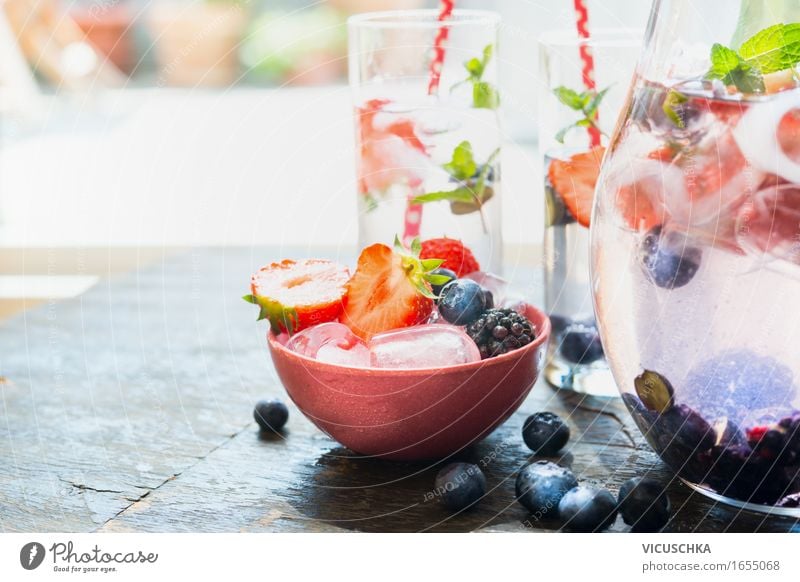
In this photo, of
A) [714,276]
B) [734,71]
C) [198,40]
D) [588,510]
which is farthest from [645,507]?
[198,40]

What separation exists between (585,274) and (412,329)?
0.76 ft

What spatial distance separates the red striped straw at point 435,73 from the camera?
0.86 metres

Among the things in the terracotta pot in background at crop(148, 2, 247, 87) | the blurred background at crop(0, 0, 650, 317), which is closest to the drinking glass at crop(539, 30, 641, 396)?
the blurred background at crop(0, 0, 650, 317)

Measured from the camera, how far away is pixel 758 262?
1.84ft

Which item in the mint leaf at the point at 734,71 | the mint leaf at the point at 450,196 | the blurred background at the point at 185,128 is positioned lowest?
the blurred background at the point at 185,128

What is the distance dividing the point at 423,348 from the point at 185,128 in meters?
2.88

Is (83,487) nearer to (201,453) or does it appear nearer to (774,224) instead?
(201,453)

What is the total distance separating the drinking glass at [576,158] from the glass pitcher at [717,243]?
0.20 m

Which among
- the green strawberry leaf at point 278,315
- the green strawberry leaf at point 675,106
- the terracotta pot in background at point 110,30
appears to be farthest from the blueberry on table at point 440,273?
the terracotta pot in background at point 110,30

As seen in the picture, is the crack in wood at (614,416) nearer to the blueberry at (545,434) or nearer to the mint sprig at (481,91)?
the blueberry at (545,434)

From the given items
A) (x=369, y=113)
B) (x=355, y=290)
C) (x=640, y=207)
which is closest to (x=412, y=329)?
(x=355, y=290)

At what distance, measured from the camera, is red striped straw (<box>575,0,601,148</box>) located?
0.84 m

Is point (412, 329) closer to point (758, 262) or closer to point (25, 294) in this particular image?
point (758, 262)

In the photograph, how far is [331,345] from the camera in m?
0.69
